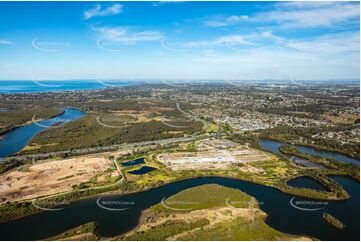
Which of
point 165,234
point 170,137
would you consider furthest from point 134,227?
point 170,137

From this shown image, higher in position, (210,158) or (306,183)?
(210,158)

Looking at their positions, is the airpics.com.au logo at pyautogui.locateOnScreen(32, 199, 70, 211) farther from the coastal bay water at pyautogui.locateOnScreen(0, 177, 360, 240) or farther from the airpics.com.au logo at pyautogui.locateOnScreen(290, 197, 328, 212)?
the airpics.com.au logo at pyautogui.locateOnScreen(290, 197, 328, 212)

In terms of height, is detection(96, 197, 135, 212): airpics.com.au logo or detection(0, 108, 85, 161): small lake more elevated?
detection(0, 108, 85, 161): small lake

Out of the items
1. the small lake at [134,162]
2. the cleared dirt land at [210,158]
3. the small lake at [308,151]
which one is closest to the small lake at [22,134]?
the small lake at [134,162]

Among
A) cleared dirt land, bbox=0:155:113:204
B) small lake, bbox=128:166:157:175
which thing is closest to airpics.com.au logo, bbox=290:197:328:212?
small lake, bbox=128:166:157:175

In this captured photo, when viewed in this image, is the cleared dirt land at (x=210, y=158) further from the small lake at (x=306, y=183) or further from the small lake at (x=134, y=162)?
the small lake at (x=306, y=183)

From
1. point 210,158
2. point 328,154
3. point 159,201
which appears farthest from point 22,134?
point 328,154

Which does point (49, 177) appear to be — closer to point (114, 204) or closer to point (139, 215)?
point (114, 204)
